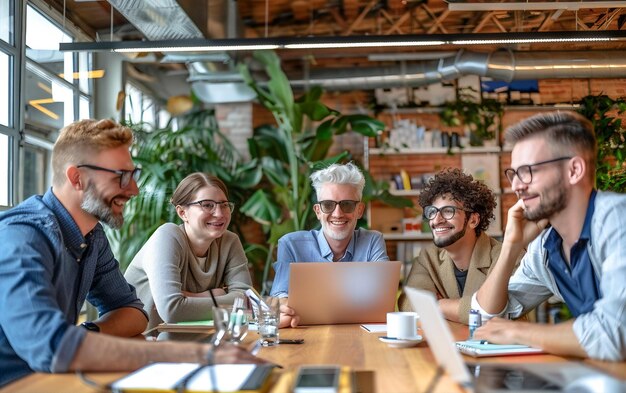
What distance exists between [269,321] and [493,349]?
0.71 metres

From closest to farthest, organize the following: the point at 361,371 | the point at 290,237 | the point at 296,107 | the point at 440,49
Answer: the point at 361,371, the point at 290,237, the point at 296,107, the point at 440,49

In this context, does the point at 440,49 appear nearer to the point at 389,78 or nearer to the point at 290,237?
the point at 389,78

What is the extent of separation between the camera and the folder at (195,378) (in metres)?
1.59

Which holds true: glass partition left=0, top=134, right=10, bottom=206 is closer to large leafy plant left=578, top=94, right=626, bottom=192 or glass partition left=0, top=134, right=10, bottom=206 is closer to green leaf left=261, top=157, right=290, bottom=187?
green leaf left=261, top=157, right=290, bottom=187

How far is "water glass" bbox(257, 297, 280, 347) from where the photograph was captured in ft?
7.93

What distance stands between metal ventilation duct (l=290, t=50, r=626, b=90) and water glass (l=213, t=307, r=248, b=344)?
400 centimetres

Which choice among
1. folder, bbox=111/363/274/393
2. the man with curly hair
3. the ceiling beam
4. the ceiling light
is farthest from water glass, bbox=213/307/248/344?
the ceiling beam

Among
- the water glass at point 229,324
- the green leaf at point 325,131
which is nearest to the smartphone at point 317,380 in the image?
the water glass at point 229,324

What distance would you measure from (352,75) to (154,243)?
589 cm

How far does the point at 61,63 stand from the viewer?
5941 mm

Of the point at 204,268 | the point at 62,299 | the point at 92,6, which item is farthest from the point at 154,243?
the point at 92,6

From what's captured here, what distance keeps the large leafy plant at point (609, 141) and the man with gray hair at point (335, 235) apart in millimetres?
2013

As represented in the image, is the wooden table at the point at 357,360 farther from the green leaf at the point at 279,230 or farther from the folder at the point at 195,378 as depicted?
the green leaf at the point at 279,230

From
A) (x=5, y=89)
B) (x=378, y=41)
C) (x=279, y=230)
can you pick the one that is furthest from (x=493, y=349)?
(x=279, y=230)
